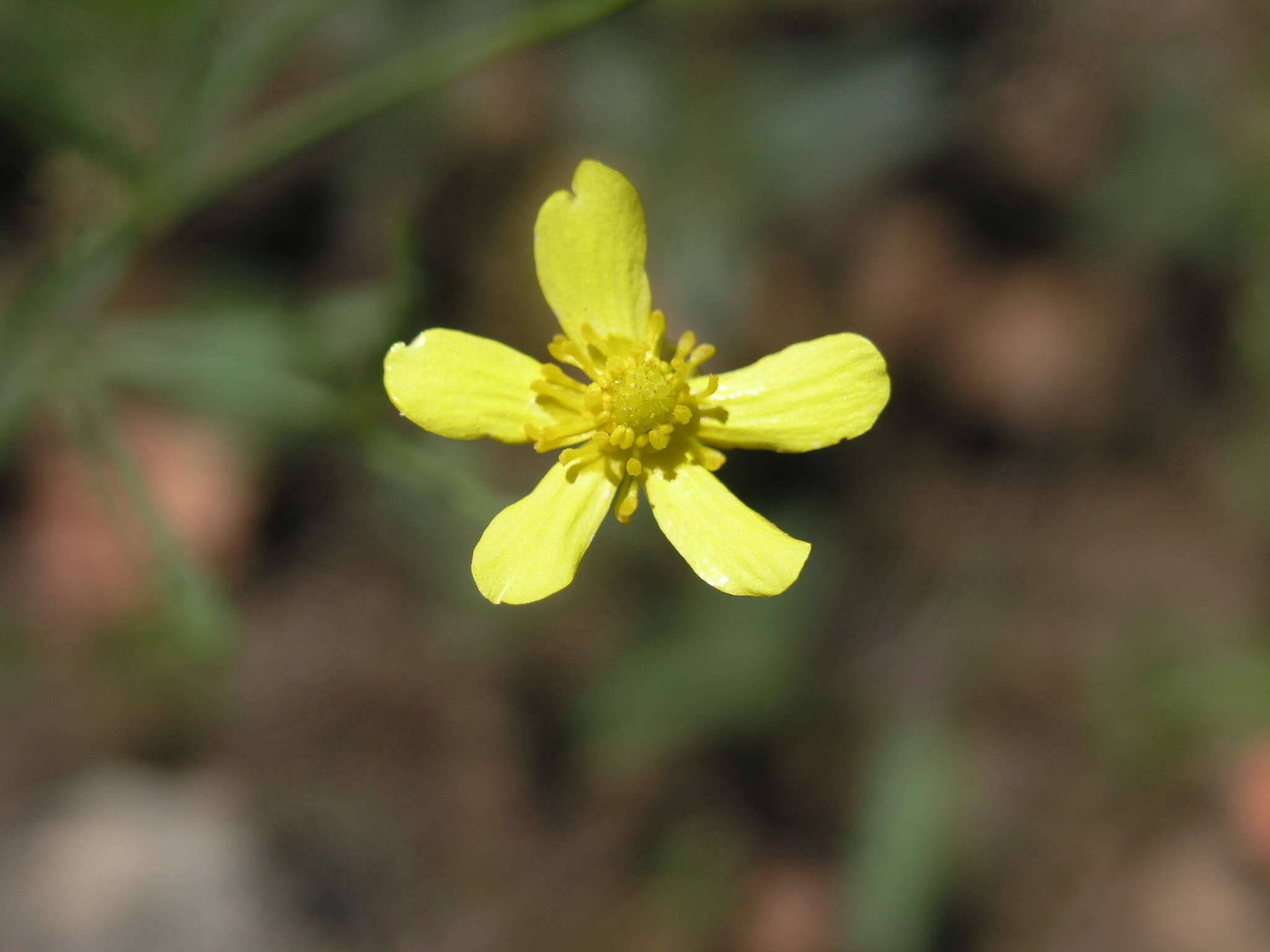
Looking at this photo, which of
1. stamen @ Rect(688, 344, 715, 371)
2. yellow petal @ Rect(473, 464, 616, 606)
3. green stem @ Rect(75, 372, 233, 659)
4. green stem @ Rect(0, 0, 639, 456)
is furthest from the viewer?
green stem @ Rect(75, 372, 233, 659)

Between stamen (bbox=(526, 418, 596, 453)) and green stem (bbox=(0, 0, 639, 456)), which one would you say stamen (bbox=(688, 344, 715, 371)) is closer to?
stamen (bbox=(526, 418, 596, 453))

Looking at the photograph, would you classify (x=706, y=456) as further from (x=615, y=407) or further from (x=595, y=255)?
(x=595, y=255)

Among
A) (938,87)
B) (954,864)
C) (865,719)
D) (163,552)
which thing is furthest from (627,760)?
(938,87)

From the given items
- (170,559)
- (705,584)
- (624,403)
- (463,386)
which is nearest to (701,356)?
(624,403)

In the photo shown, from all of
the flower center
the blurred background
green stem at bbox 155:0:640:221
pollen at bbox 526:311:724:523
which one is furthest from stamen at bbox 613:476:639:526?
the blurred background

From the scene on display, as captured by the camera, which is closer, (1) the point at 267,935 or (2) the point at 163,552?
(2) the point at 163,552

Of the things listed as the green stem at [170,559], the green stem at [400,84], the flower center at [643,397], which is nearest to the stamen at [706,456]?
the flower center at [643,397]

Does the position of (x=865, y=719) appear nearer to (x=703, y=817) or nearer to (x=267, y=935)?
(x=703, y=817)
